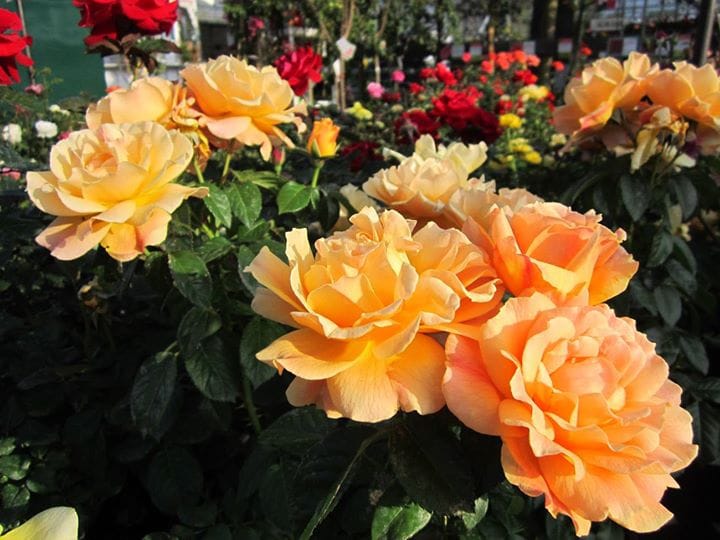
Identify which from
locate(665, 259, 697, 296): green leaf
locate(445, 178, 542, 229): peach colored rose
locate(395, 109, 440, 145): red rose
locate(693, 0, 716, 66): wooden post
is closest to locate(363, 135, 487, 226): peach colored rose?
locate(445, 178, 542, 229): peach colored rose

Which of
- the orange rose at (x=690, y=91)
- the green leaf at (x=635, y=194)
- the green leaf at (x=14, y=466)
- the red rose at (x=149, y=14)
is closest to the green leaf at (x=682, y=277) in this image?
the green leaf at (x=635, y=194)

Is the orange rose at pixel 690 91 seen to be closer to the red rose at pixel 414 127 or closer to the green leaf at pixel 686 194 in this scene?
the green leaf at pixel 686 194

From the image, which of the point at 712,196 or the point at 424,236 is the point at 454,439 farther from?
the point at 712,196

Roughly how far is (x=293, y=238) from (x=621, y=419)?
0.30 metres

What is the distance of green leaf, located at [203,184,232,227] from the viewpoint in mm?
985

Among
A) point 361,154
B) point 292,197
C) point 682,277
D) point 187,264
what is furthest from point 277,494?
point 361,154

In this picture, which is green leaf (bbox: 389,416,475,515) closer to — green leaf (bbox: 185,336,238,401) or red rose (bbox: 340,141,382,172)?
green leaf (bbox: 185,336,238,401)

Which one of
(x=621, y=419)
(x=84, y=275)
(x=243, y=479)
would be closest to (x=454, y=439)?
(x=621, y=419)

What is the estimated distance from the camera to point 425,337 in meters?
0.55

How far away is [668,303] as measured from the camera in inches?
58.8

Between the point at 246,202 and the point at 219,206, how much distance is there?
0.23 ft

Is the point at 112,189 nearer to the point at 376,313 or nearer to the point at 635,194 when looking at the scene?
the point at 376,313

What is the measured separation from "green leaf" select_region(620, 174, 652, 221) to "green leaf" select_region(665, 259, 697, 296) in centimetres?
20

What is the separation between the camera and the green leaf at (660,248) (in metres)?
1.46
